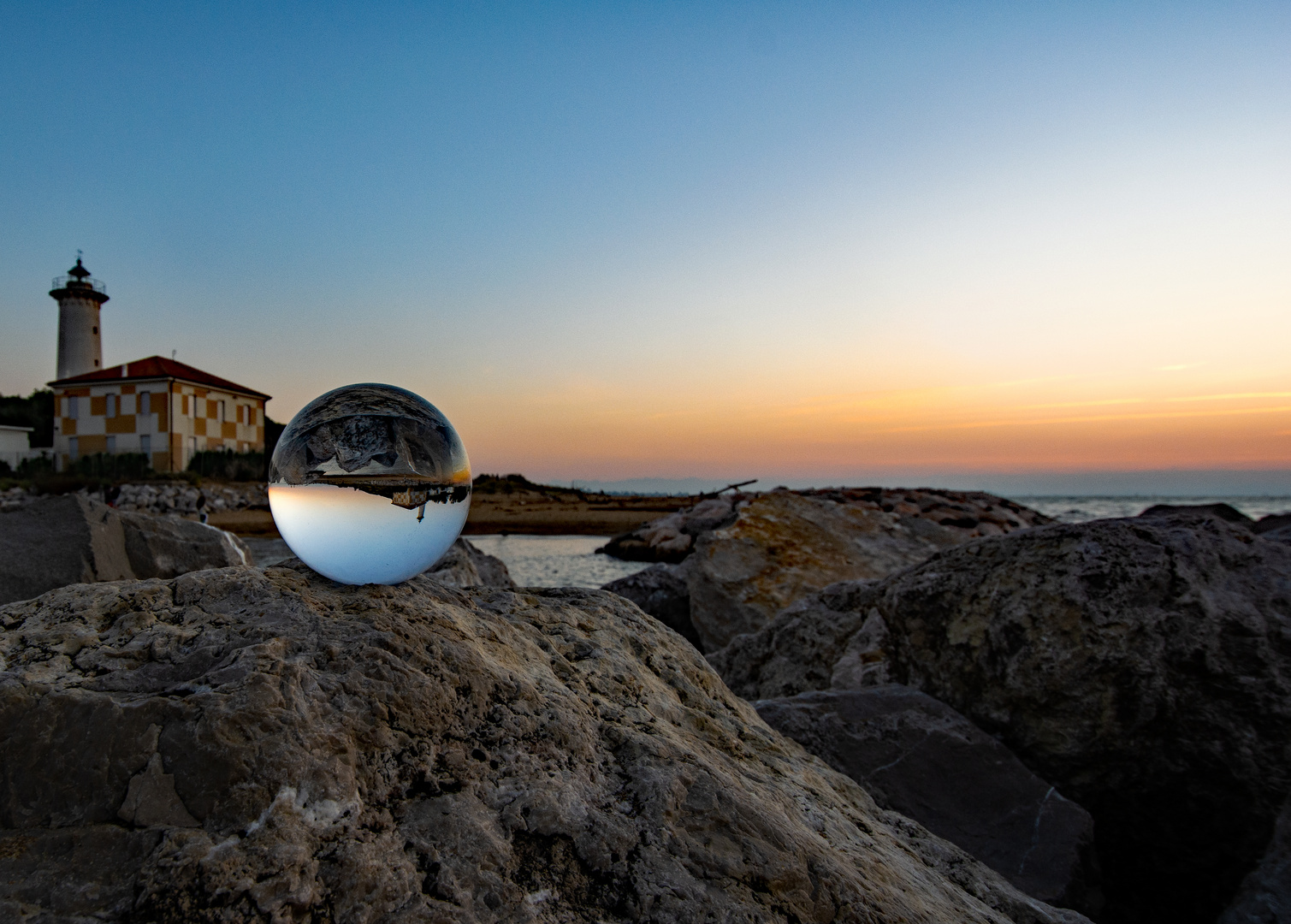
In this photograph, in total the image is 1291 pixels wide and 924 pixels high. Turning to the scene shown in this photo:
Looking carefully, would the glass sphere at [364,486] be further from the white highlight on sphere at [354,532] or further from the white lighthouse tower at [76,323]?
the white lighthouse tower at [76,323]

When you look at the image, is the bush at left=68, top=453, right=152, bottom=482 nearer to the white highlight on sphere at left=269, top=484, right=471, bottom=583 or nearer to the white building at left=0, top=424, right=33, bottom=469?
the white building at left=0, top=424, right=33, bottom=469

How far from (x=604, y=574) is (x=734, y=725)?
47.8ft

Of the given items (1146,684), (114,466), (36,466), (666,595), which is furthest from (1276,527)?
(36,466)

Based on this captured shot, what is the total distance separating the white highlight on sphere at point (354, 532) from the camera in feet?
7.32

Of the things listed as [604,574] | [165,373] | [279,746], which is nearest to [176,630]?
[279,746]

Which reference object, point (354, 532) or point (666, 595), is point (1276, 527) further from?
point (354, 532)

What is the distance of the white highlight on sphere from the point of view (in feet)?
7.32

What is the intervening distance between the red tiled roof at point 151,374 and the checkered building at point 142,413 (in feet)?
0.14

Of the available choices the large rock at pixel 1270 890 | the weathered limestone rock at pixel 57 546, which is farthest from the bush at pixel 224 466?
the large rock at pixel 1270 890

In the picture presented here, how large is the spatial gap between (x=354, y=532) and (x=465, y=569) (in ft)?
12.8

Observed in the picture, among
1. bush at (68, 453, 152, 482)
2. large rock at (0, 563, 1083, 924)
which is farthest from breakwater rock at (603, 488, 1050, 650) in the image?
bush at (68, 453, 152, 482)

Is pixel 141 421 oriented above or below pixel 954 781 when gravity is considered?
above

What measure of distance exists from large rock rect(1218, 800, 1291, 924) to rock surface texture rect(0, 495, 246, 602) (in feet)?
18.7

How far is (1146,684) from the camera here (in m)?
3.33
